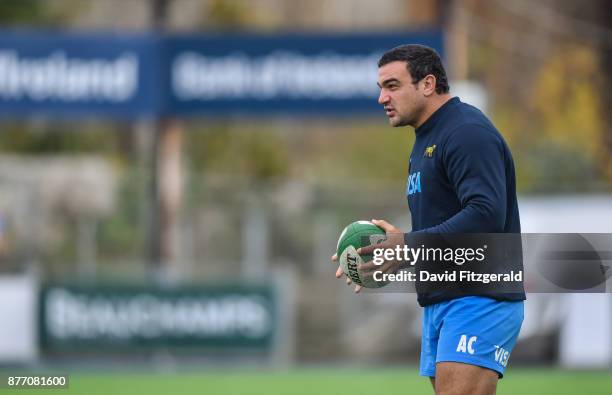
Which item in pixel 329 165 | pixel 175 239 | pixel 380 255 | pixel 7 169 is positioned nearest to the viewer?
pixel 380 255

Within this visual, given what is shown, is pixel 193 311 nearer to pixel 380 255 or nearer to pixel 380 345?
pixel 380 345

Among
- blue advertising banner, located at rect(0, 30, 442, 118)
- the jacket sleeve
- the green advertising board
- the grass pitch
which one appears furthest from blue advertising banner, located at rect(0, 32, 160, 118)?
the jacket sleeve

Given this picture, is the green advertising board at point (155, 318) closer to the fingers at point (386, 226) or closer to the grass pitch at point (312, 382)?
the grass pitch at point (312, 382)

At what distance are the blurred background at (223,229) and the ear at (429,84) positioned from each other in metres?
7.71

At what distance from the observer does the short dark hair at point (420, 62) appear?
661 centimetres

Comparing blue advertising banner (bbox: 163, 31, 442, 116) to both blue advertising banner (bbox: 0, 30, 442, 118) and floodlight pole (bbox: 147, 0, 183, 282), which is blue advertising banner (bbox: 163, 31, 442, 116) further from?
floodlight pole (bbox: 147, 0, 183, 282)

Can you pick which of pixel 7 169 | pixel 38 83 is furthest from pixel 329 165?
pixel 38 83

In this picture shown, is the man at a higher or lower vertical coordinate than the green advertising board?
higher

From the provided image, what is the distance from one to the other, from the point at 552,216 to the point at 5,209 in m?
9.09

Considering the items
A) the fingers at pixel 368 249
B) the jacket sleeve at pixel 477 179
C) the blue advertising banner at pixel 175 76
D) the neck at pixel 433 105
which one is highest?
the blue advertising banner at pixel 175 76

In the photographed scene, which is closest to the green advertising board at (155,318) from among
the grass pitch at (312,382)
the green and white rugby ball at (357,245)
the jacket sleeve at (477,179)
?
the grass pitch at (312,382)

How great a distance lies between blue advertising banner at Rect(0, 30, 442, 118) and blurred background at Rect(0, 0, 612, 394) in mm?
25

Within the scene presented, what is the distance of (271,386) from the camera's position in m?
15.0

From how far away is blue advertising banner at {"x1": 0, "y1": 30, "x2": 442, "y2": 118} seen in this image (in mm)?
18688
